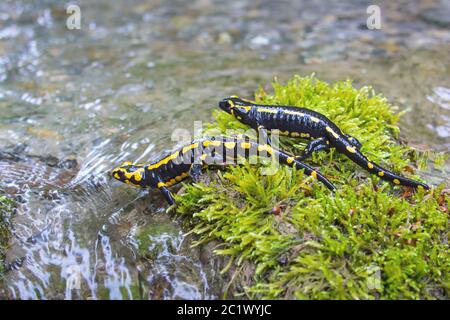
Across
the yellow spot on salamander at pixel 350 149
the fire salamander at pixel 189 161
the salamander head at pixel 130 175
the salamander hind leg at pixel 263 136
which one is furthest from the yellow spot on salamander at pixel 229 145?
the yellow spot on salamander at pixel 350 149

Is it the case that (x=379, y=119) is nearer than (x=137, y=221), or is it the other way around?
(x=137, y=221)

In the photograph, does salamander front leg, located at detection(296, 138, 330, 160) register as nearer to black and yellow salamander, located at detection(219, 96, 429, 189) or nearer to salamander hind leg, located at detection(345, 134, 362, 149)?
black and yellow salamander, located at detection(219, 96, 429, 189)

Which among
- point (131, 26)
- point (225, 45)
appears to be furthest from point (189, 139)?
point (131, 26)

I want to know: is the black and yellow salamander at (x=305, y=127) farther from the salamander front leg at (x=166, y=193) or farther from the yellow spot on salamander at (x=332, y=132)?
the salamander front leg at (x=166, y=193)

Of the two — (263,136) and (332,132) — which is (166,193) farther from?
(332,132)

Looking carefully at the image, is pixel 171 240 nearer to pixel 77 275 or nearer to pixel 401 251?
pixel 77 275

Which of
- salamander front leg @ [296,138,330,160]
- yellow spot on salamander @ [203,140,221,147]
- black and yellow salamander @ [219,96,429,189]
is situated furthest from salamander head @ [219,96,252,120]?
salamander front leg @ [296,138,330,160]
